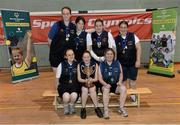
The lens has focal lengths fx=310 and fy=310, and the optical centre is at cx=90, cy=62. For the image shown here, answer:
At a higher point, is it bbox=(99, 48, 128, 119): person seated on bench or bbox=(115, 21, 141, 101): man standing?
bbox=(115, 21, 141, 101): man standing

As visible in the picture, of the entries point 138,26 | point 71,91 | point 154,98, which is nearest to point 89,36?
point 71,91

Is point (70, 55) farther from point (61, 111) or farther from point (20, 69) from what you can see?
point (20, 69)

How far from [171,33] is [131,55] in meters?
2.46

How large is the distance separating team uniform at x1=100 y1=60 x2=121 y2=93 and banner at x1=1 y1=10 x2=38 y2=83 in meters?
2.87

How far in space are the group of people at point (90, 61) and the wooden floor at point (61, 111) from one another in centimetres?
18

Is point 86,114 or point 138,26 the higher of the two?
point 138,26

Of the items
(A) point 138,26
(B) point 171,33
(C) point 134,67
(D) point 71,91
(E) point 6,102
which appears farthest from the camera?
(A) point 138,26

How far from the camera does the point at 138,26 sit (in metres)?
8.10

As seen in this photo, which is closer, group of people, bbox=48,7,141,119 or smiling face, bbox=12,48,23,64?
group of people, bbox=48,7,141,119

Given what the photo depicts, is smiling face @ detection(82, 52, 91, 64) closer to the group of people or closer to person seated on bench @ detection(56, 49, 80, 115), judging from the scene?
the group of people

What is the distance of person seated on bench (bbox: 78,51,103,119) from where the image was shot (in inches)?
179

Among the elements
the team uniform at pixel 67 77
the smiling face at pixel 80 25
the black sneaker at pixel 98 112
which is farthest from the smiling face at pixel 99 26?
the black sneaker at pixel 98 112

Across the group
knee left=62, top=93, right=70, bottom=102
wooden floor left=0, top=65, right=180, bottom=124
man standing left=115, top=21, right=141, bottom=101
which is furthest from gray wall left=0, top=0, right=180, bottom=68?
knee left=62, top=93, right=70, bottom=102

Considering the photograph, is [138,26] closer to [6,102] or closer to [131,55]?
[131,55]
